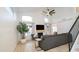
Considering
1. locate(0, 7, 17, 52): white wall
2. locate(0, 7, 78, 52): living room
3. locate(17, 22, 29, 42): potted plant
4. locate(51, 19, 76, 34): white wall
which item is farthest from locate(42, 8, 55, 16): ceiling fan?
locate(0, 7, 17, 52): white wall

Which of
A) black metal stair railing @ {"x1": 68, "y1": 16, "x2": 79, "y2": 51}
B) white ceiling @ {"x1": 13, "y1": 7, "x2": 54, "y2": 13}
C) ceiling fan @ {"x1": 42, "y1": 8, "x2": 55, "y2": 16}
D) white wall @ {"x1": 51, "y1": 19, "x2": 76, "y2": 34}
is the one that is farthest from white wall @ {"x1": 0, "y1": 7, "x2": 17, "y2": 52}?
black metal stair railing @ {"x1": 68, "y1": 16, "x2": 79, "y2": 51}

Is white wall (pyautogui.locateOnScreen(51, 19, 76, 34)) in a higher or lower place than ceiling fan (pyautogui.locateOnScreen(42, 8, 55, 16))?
lower

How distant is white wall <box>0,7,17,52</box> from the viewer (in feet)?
5.84

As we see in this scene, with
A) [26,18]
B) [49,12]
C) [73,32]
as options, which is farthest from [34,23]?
[73,32]

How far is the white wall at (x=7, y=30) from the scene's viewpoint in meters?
1.78

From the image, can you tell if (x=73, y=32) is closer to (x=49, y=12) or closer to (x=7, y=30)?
(x=49, y=12)

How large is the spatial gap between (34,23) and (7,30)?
1.48ft

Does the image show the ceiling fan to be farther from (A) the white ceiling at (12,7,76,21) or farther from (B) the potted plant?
(B) the potted plant

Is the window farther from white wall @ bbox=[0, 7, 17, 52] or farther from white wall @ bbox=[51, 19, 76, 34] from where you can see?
white wall @ bbox=[51, 19, 76, 34]

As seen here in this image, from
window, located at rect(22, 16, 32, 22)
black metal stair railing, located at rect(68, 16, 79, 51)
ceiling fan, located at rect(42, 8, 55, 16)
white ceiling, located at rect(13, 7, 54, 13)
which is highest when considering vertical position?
white ceiling, located at rect(13, 7, 54, 13)

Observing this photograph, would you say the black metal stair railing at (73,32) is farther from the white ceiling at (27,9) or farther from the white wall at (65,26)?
the white ceiling at (27,9)

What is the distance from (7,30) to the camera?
186cm

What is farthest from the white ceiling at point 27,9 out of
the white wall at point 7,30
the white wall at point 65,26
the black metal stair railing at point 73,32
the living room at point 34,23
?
the black metal stair railing at point 73,32
